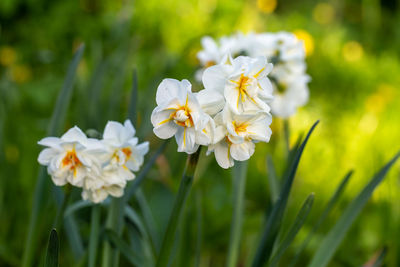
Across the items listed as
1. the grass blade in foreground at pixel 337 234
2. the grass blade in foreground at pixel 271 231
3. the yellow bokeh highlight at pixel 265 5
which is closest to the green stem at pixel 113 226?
the grass blade in foreground at pixel 271 231

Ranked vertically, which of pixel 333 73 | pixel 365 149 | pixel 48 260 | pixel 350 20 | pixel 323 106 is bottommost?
pixel 48 260

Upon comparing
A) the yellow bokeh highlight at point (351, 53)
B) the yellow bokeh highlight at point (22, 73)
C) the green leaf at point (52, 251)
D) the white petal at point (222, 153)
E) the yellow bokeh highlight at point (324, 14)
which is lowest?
the green leaf at point (52, 251)

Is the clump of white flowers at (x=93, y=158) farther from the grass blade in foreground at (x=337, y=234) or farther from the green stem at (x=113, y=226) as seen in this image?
the grass blade in foreground at (x=337, y=234)

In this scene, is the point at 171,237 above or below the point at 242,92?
below

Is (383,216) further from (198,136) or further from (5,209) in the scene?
(5,209)

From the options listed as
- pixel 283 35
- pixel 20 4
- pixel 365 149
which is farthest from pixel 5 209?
pixel 20 4

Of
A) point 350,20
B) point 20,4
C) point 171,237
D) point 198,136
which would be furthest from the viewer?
point 350,20
